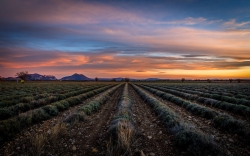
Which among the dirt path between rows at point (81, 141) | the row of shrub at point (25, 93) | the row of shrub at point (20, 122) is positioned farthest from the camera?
the row of shrub at point (25, 93)

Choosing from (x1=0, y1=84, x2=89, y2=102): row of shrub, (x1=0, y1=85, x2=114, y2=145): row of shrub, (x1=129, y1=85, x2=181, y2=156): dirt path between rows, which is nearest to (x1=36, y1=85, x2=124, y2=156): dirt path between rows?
(x1=129, y1=85, x2=181, y2=156): dirt path between rows

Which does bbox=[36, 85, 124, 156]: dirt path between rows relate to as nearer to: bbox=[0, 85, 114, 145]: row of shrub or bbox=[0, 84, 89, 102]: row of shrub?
bbox=[0, 85, 114, 145]: row of shrub

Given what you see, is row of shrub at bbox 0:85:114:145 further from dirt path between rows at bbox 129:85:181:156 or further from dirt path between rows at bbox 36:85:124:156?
dirt path between rows at bbox 129:85:181:156

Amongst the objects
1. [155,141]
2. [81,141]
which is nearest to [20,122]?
[81,141]

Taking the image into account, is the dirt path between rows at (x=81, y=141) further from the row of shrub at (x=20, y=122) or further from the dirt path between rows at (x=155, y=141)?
the row of shrub at (x=20, y=122)

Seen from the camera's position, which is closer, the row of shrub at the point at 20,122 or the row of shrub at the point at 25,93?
the row of shrub at the point at 20,122

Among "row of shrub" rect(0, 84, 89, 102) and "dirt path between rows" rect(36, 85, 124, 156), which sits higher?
"row of shrub" rect(0, 84, 89, 102)

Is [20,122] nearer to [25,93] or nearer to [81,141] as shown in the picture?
[81,141]

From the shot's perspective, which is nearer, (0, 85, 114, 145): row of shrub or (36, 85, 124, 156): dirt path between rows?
(36, 85, 124, 156): dirt path between rows

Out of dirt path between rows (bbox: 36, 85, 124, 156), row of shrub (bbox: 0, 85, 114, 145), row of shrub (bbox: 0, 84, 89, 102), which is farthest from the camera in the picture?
row of shrub (bbox: 0, 84, 89, 102)

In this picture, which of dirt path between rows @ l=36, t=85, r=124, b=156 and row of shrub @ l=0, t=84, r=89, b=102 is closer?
dirt path between rows @ l=36, t=85, r=124, b=156

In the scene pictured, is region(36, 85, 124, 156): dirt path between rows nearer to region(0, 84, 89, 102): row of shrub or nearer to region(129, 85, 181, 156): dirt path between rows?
region(129, 85, 181, 156): dirt path between rows

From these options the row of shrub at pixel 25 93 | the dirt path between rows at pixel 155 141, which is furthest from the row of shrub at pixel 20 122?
the row of shrub at pixel 25 93

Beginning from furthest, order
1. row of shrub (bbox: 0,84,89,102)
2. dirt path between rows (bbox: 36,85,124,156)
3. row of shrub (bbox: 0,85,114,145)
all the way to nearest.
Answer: row of shrub (bbox: 0,84,89,102) → row of shrub (bbox: 0,85,114,145) → dirt path between rows (bbox: 36,85,124,156)
